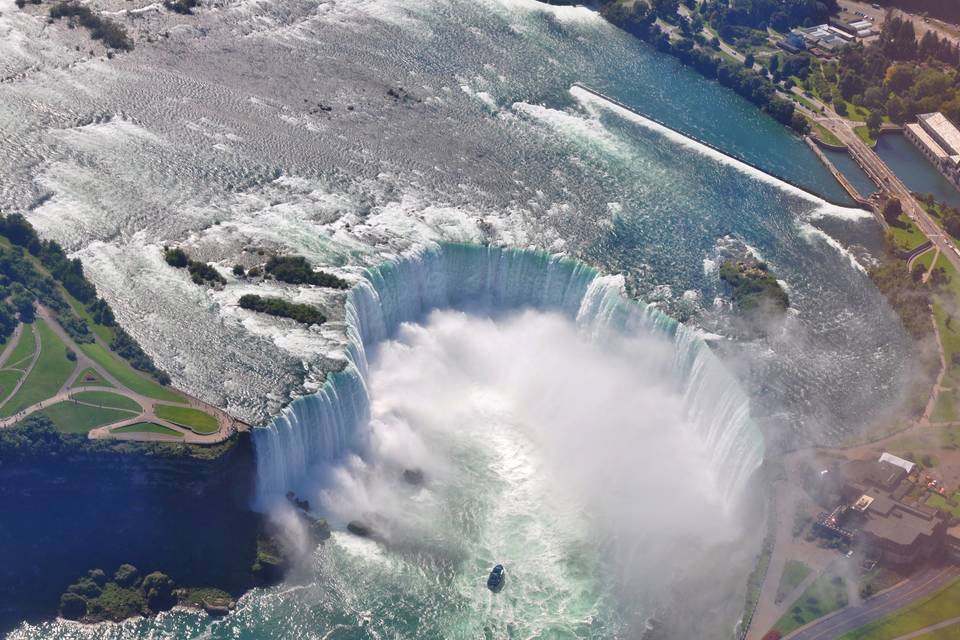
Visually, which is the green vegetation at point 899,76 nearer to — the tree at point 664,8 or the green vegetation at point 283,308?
the tree at point 664,8

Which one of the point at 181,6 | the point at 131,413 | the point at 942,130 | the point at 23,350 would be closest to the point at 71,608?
the point at 131,413

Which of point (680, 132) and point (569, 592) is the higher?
point (680, 132)

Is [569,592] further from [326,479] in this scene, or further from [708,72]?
[708,72]

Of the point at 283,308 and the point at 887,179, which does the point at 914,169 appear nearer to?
the point at 887,179

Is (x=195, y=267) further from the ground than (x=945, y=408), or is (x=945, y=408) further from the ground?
(x=945, y=408)

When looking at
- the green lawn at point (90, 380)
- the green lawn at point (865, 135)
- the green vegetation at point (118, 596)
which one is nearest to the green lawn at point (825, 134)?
the green lawn at point (865, 135)

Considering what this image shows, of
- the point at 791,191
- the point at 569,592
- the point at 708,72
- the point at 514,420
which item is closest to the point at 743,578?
the point at 569,592
